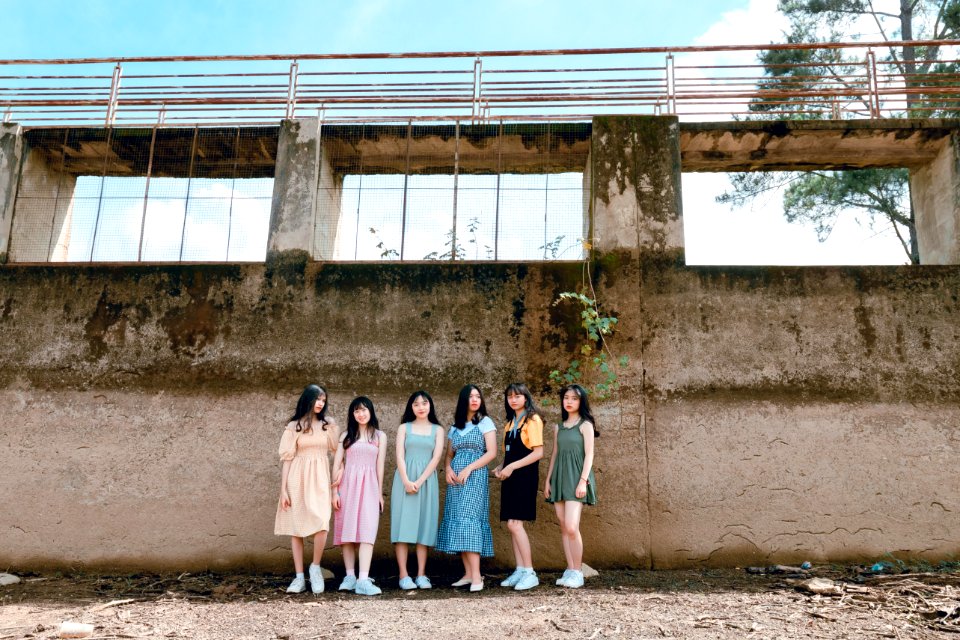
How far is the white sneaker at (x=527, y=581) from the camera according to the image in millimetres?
5098

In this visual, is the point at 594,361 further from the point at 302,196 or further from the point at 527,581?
the point at 302,196

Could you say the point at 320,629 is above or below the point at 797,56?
below

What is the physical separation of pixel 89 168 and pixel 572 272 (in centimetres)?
568

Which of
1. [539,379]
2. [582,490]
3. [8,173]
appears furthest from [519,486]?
[8,173]

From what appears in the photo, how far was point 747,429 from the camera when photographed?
6.02 meters

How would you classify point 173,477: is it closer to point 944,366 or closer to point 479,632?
point 479,632

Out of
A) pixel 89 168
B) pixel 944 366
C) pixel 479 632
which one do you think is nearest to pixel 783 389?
pixel 944 366

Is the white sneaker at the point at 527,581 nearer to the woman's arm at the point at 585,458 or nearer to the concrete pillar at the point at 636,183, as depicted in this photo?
the woman's arm at the point at 585,458

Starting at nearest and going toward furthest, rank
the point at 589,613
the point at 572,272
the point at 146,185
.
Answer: the point at 589,613
the point at 572,272
the point at 146,185

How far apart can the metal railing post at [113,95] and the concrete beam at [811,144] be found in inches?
241

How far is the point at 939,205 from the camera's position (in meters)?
7.20

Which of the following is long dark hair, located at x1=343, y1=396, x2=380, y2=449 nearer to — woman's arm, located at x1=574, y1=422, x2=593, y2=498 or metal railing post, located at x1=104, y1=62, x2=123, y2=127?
woman's arm, located at x1=574, y1=422, x2=593, y2=498

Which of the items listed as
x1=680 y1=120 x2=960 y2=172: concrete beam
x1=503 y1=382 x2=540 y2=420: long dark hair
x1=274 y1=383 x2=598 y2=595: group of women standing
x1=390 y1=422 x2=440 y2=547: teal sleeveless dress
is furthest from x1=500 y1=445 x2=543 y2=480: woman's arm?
x1=680 y1=120 x2=960 y2=172: concrete beam

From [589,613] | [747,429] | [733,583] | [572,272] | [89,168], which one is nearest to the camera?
[589,613]
